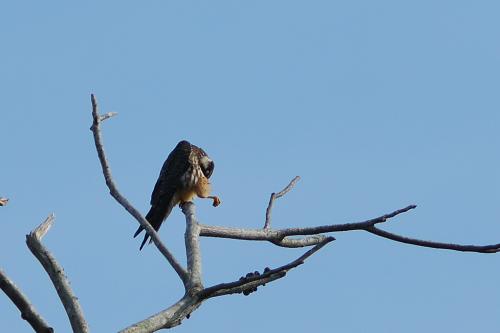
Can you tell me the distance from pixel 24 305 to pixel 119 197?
4.35 feet

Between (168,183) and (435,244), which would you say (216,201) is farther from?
(435,244)

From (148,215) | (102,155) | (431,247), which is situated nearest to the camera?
(431,247)

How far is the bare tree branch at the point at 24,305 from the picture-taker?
3.45m

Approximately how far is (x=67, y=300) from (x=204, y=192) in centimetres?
623

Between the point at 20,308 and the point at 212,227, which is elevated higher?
the point at 212,227

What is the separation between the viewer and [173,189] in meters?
9.77

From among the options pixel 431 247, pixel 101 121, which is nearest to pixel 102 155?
pixel 101 121

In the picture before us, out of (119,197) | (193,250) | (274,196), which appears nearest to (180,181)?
(274,196)

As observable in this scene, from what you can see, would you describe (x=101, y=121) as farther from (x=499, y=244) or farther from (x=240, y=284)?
(x=499, y=244)

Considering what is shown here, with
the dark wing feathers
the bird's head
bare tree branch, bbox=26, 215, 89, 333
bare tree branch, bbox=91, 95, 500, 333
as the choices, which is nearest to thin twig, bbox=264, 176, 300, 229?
bare tree branch, bbox=91, 95, 500, 333

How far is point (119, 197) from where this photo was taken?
477 cm

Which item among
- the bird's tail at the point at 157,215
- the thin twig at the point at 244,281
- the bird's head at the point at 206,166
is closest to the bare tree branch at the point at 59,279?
the thin twig at the point at 244,281

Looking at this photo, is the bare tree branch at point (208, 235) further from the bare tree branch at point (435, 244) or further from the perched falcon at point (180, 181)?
the perched falcon at point (180, 181)

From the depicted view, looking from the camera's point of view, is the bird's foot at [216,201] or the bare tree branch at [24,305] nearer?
the bare tree branch at [24,305]
